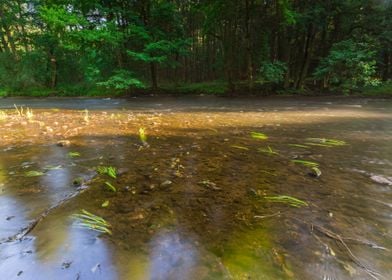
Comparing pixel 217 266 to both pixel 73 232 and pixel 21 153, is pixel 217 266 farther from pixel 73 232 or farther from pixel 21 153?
pixel 21 153

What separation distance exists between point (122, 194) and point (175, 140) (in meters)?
2.70

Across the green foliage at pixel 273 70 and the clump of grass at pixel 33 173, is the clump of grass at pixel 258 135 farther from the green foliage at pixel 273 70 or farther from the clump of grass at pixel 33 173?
the green foliage at pixel 273 70

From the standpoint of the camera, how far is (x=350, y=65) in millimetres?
14453

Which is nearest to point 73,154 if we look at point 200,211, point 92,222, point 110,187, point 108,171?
point 108,171

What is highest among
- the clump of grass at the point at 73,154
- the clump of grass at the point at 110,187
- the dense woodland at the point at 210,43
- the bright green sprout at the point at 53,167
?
the dense woodland at the point at 210,43

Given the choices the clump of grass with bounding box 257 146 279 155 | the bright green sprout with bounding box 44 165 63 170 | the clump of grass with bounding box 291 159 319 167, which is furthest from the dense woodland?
the bright green sprout with bounding box 44 165 63 170

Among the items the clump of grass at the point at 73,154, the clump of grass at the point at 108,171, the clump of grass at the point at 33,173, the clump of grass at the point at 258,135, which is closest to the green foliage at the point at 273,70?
the clump of grass at the point at 258,135

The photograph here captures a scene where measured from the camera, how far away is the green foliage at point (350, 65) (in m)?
14.4

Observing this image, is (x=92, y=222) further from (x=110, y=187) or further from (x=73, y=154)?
(x=73, y=154)

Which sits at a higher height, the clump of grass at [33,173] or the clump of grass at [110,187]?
the clump of grass at [33,173]

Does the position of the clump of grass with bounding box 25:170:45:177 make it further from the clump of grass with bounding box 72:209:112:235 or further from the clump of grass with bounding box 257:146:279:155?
the clump of grass with bounding box 257:146:279:155

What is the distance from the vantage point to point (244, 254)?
215 cm

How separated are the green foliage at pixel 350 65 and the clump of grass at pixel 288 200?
13.7 meters

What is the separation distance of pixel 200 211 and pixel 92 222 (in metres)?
0.99
